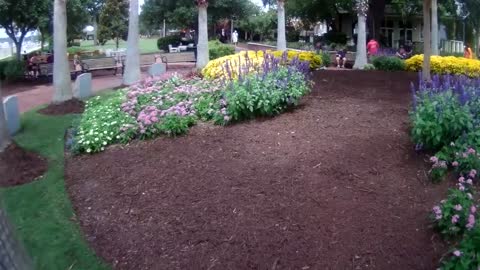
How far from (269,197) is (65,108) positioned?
7996 mm

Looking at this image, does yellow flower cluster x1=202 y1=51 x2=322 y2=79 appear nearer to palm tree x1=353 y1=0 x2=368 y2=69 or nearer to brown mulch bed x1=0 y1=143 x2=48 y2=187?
brown mulch bed x1=0 y1=143 x2=48 y2=187

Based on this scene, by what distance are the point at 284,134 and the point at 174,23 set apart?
30.8 meters

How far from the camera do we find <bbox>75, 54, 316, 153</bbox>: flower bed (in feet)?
21.7

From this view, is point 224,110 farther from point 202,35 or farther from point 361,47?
point 361,47

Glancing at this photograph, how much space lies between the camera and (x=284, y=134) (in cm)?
607

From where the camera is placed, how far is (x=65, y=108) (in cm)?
1163

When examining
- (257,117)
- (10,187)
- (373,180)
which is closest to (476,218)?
(373,180)

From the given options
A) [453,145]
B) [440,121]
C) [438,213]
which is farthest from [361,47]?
[438,213]

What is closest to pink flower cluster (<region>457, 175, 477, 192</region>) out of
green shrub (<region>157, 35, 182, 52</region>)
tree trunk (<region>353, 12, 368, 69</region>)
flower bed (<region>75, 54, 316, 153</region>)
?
flower bed (<region>75, 54, 316, 153</region>)

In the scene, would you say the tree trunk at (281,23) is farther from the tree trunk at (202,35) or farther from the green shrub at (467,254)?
the green shrub at (467,254)

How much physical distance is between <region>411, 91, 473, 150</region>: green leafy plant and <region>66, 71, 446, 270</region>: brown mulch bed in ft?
0.89

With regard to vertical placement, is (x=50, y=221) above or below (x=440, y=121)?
below

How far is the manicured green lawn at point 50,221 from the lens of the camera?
4504mm

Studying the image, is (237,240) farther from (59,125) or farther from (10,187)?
(59,125)
